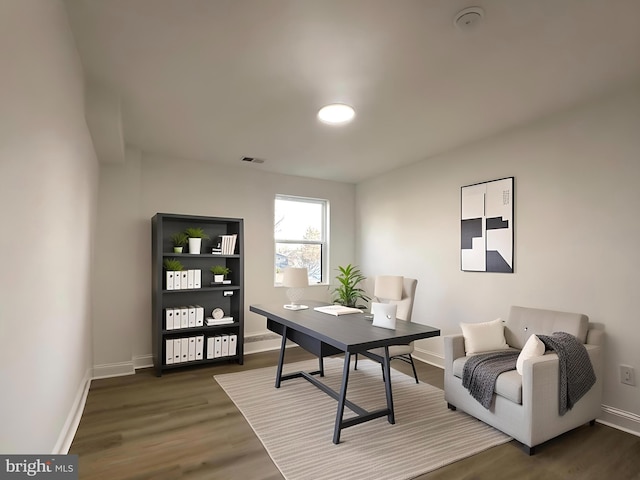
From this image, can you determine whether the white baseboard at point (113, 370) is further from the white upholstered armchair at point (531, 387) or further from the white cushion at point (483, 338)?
the white cushion at point (483, 338)

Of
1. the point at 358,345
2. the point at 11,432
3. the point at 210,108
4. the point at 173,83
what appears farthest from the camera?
the point at 210,108

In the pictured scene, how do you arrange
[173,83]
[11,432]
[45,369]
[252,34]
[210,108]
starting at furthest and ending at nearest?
[210,108]
[173,83]
[252,34]
[45,369]
[11,432]

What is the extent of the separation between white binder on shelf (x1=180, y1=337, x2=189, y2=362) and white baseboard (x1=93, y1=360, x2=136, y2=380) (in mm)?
524

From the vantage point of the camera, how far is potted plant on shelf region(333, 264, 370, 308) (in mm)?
4969

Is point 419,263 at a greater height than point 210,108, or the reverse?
point 210,108

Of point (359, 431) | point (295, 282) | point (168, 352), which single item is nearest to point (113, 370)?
point (168, 352)

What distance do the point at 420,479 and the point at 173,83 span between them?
3029 millimetres

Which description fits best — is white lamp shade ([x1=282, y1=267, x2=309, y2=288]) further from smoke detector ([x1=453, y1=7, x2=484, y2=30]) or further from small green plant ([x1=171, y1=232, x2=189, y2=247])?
smoke detector ([x1=453, y1=7, x2=484, y2=30])

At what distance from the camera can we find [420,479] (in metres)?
2.02

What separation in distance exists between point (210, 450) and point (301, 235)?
3.38 m

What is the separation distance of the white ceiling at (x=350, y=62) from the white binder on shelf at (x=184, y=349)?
7.26 ft

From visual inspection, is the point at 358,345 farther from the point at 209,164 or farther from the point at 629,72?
the point at 209,164

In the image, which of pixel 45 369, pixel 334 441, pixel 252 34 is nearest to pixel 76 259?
pixel 45 369

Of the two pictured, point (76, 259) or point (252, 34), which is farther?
point (76, 259)
